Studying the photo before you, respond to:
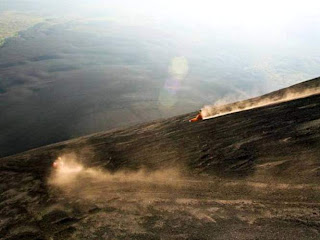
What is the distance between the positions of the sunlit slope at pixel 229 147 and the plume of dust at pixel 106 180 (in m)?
0.54

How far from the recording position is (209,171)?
1033 cm

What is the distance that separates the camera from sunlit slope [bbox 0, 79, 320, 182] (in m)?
9.50

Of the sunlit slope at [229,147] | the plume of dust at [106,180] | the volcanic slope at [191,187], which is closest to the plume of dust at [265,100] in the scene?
the sunlit slope at [229,147]

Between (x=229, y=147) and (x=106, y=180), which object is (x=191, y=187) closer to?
(x=229, y=147)

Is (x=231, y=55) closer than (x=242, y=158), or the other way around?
(x=242, y=158)

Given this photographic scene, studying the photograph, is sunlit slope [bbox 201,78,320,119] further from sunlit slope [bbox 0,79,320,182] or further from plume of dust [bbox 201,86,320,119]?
sunlit slope [bbox 0,79,320,182]

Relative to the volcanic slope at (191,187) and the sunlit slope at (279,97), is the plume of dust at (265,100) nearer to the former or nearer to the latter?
the sunlit slope at (279,97)

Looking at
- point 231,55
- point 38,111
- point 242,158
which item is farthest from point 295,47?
point 242,158

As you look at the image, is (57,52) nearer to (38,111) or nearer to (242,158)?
(38,111)

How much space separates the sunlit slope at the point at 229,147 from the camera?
9.50 m

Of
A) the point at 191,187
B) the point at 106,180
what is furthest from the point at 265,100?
the point at 106,180

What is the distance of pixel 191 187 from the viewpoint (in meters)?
9.59

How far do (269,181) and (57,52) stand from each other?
67941 millimetres

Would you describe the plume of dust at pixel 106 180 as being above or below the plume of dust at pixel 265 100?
below
